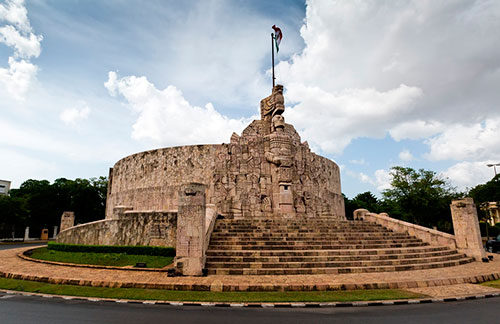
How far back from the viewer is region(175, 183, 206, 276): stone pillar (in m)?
9.46

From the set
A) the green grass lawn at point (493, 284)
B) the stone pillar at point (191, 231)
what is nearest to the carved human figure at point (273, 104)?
the stone pillar at point (191, 231)

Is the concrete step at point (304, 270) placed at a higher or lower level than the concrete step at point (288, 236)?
lower

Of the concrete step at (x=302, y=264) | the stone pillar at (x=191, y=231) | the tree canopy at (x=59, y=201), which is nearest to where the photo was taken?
the stone pillar at (x=191, y=231)

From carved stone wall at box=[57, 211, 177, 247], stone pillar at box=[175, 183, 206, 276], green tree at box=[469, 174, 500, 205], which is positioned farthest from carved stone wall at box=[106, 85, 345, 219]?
green tree at box=[469, 174, 500, 205]

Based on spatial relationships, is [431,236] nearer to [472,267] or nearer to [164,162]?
[472,267]

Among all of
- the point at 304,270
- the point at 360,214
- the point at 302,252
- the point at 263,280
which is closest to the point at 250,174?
the point at 360,214

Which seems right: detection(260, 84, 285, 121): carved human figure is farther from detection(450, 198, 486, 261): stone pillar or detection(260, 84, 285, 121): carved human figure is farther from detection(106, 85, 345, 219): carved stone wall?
detection(450, 198, 486, 261): stone pillar

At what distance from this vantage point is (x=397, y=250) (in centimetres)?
1222

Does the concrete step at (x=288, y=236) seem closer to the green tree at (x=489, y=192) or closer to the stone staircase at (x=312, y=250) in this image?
the stone staircase at (x=312, y=250)

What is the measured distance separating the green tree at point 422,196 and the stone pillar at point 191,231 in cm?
3204

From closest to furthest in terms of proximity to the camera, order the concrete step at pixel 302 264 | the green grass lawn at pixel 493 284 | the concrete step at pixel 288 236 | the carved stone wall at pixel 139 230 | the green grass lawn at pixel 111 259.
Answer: the green grass lawn at pixel 493 284 → the concrete step at pixel 302 264 → the green grass lawn at pixel 111 259 → the concrete step at pixel 288 236 → the carved stone wall at pixel 139 230

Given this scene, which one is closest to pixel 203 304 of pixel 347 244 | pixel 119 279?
pixel 119 279

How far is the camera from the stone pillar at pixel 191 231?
31.0ft

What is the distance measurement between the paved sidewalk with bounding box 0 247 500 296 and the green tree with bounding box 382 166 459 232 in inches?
1038
